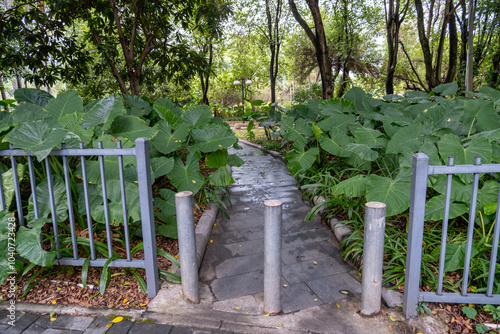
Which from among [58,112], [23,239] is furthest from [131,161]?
[58,112]

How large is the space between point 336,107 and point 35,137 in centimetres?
414

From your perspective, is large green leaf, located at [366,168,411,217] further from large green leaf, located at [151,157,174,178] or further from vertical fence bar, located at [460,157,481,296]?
large green leaf, located at [151,157,174,178]

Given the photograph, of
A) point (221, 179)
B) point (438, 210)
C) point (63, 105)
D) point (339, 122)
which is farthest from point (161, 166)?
point (339, 122)

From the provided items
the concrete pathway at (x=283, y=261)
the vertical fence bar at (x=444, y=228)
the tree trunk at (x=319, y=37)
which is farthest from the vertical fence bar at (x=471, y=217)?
the tree trunk at (x=319, y=37)

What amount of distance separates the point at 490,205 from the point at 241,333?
2.12 meters

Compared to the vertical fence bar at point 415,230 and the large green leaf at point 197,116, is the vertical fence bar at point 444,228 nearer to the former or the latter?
the vertical fence bar at point 415,230

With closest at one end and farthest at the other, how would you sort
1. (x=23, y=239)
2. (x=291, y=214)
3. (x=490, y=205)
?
1. (x=23, y=239)
2. (x=490, y=205)
3. (x=291, y=214)

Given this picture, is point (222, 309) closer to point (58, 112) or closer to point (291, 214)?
point (291, 214)

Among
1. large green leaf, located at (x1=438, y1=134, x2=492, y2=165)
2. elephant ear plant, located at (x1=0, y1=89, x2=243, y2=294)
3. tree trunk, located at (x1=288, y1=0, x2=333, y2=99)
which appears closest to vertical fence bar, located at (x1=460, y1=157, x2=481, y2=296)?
large green leaf, located at (x1=438, y1=134, x2=492, y2=165)

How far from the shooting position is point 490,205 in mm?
2430

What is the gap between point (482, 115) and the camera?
3.29m

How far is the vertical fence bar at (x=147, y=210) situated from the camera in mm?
2109

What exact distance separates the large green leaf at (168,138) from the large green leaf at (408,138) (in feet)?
7.09

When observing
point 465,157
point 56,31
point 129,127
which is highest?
point 56,31
